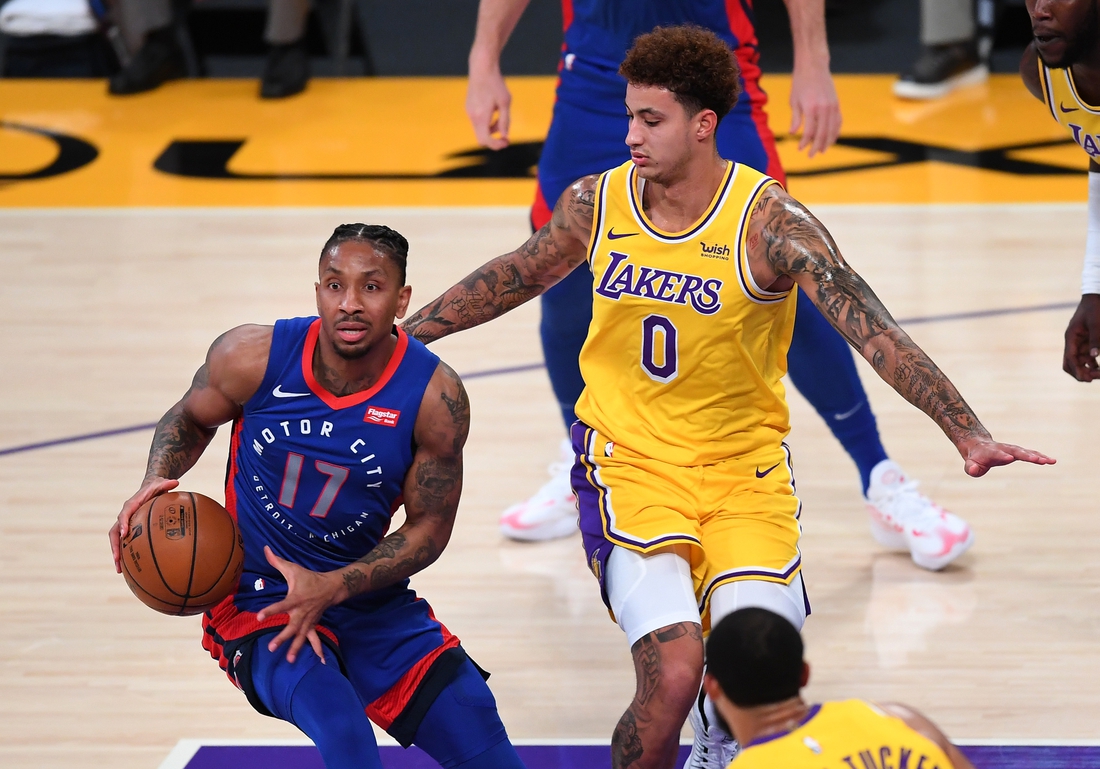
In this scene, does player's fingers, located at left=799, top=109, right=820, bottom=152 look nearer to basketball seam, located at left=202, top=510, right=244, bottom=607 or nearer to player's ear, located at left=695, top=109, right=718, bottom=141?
player's ear, located at left=695, top=109, right=718, bottom=141

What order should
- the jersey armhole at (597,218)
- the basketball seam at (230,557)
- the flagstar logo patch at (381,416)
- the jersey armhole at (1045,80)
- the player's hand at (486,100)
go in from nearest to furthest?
1. the basketball seam at (230,557)
2. the flagstar logo patch at (381,416)
3. the jersey armhole at (597,218)
4. the jersey armhole at (1045,80)
5. the player's hand at (486,100)

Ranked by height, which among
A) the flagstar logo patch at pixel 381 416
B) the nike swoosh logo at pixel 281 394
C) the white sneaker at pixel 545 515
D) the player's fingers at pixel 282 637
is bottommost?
the white sneaker at pixel 545 515

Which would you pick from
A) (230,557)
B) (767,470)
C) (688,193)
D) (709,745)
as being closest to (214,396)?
(230,557)

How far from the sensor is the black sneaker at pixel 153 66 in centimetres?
1124

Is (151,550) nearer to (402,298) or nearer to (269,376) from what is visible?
(269,376)

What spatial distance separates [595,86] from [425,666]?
202cm

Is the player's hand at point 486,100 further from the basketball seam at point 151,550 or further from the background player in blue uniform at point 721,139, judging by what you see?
the basketball seam at point 151,550

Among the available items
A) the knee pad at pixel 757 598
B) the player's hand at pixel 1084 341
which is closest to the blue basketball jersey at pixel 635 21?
the player's hand at pixel 1084 341

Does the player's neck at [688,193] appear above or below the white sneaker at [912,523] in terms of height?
above

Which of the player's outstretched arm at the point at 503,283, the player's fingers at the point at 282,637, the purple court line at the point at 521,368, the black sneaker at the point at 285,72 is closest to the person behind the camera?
the player's fingers at the point at 282,637

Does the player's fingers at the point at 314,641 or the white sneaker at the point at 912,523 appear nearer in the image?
the player's fingers at the point at 314,641

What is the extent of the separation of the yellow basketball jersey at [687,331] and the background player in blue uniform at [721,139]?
0.88m

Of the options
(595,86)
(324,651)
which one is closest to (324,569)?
(324,651)

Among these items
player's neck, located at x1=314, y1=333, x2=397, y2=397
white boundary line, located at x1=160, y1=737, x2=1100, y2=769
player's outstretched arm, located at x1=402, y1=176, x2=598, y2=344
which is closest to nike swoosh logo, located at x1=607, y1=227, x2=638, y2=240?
player's outstretched arm, located at x1=402, y1=176, x2=598, y2=344
